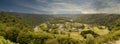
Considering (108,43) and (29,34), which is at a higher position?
(108,43)

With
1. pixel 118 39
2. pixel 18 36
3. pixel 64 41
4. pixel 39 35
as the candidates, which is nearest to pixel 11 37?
pixel 18 36

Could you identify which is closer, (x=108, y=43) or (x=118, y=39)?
(x=108, y=43)

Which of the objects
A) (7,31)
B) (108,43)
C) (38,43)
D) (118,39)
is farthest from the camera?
(7,31)

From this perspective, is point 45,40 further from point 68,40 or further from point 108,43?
point 108,43

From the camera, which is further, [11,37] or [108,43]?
[11,37]

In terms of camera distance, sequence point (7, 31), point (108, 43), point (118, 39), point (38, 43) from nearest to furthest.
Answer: point (108, 43), point (118, 39), point (38, 43), point (7, 31)

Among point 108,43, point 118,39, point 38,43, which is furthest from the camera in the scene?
point 38,43

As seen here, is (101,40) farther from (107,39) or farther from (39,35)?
(39,35)

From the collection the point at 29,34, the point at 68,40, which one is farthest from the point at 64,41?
the point at 29,34

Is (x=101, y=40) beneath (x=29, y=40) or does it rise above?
above
